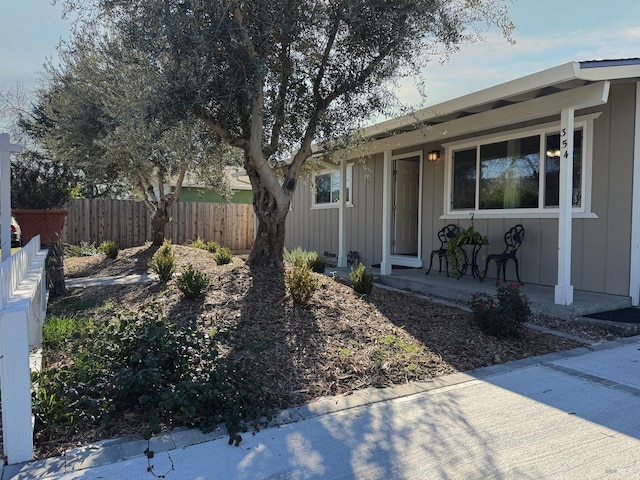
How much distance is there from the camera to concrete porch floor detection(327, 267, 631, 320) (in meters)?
5.57

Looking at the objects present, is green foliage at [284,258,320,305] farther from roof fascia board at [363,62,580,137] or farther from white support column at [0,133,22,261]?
roof fascia board at [363,62,580,137]

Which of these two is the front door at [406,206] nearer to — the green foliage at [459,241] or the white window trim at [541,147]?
the white window trim at [541,147]

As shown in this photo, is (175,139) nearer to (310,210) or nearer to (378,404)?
(378,404)

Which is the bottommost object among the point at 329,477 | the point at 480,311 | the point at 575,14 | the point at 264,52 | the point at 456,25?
the point at 329,477

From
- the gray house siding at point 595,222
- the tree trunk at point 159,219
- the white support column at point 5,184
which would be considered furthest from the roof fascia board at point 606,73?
the tree trunk at point 159,219

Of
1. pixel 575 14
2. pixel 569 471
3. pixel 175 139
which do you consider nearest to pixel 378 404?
pixel 569 471

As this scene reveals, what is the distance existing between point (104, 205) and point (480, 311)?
12.4 meters

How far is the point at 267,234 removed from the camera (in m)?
6.41

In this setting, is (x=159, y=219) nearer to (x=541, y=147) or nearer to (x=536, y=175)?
(x=536, y=175)

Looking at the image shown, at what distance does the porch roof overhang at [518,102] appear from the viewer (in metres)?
5.10

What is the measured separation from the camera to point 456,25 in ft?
18.4

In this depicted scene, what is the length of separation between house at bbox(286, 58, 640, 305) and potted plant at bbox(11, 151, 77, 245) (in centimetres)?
501

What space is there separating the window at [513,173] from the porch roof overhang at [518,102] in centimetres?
82

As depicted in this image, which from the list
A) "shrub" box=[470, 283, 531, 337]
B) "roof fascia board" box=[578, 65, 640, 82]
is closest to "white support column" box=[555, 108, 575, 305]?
"roof fascia board" box=[578, 65, 640, 82]
